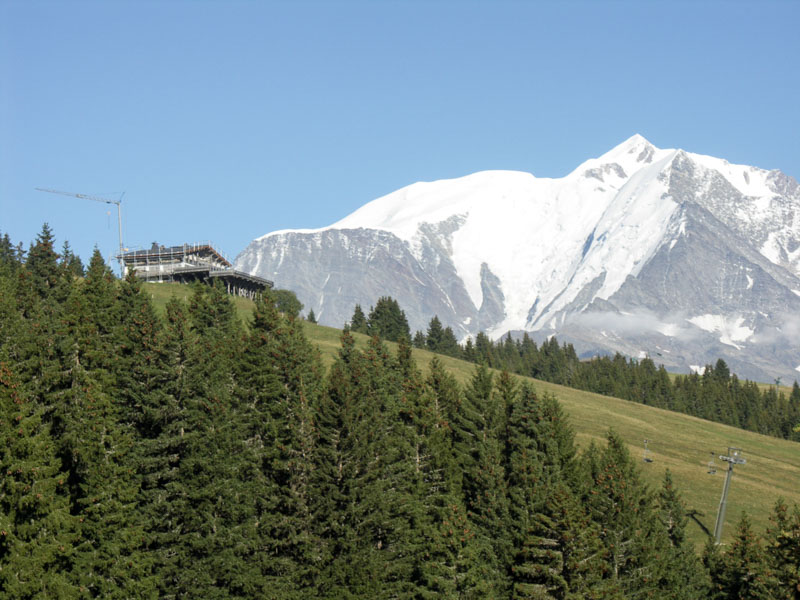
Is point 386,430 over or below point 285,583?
over

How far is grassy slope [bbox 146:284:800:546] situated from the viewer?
327ft

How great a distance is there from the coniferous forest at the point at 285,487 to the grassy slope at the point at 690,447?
24.2 metres

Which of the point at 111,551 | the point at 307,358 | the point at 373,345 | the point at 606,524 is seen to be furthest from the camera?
the point at 373,345

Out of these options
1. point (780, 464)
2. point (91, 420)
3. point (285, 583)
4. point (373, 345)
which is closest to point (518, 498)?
point (285, 583)

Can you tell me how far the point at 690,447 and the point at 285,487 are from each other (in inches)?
3366

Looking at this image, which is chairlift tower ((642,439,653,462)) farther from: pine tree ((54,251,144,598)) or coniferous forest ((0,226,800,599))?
pine tree ((54,251,144,598))

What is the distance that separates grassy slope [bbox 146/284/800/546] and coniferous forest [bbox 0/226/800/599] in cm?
2419

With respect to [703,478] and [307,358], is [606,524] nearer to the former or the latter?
[307,358]

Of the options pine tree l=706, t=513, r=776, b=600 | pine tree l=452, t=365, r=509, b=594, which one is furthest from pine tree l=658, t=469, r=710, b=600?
pine tree l=452, t=365, r=509, b=594

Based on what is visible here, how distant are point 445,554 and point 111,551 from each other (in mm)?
19368

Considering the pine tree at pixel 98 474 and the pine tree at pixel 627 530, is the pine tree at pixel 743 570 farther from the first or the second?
the pine tree at pixel 98 474

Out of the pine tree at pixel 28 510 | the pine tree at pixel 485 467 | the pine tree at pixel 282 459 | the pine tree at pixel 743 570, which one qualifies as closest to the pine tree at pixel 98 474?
the pine tree at pixel 28 510

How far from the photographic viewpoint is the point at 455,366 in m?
156

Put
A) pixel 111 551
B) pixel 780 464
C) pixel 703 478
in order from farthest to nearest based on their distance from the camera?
pixel 780 464, pixel 703 478, pixel 111 551
